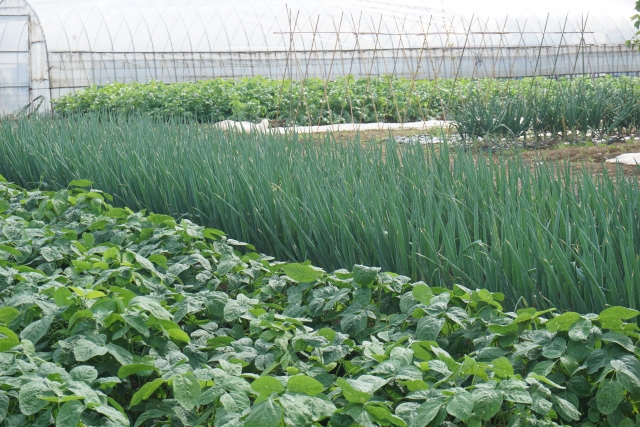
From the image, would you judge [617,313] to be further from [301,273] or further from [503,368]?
[301,273]

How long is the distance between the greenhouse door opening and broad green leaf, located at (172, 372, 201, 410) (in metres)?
9.52

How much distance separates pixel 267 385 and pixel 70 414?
38 centimetres

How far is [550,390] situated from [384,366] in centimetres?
38

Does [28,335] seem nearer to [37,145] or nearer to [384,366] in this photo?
[384,366]

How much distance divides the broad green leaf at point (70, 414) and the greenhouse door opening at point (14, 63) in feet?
31.3

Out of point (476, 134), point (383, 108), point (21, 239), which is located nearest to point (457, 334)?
point (21, 239)

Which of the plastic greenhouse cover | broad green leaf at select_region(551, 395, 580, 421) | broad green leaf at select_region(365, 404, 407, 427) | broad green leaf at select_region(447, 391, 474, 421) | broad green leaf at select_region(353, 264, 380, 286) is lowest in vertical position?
broad green leaf at select_region(551, 395, 580, 421)

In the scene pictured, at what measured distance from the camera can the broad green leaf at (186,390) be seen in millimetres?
1424

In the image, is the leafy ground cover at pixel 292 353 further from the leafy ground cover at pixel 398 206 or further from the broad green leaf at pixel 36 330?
the leafy ground cover at pixel 398 206

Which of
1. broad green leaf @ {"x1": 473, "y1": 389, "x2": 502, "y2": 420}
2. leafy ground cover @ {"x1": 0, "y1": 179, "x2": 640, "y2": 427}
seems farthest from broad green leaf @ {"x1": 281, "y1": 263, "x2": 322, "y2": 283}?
broad green leaf @ {"x1": 473, "y1": 389, "x2": 502, "y2": 420}

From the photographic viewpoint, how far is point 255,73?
13.1 m

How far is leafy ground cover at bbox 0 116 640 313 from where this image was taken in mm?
1971

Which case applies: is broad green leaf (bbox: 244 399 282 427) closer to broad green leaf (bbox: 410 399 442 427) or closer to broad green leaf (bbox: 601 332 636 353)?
broad green leaf (bbox: 410 399 442 427)

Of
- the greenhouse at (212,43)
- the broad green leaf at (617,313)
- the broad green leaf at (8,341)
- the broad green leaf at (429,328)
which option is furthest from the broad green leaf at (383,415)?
the greenhouse at (212,43)
